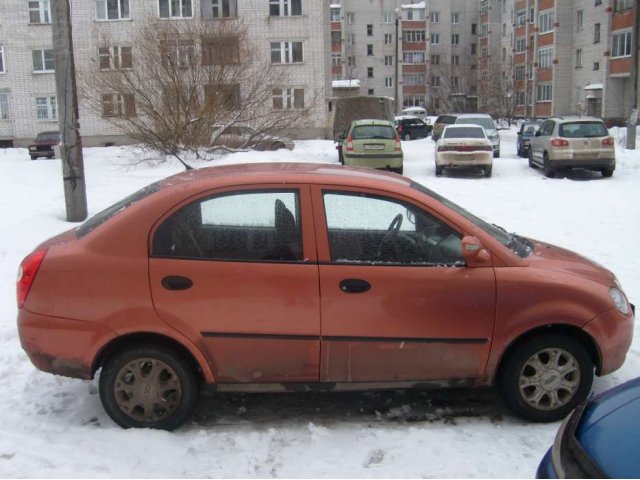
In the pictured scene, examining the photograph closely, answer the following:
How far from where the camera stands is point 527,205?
12.9 metres

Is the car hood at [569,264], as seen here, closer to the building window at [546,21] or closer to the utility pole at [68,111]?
the utility pole at [68,111]

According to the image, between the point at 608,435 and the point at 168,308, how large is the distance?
2396mm

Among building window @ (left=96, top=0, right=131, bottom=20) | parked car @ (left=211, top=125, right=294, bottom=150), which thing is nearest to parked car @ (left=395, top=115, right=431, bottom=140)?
building window @ (left=96, top=0, right=131, bottom=20)

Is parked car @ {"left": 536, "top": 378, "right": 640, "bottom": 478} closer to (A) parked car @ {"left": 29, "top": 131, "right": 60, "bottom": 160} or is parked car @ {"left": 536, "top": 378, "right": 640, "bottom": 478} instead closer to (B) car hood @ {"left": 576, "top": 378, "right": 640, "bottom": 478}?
(B) car hood @ {"left": 576, "top": 378, "right": 640, "bottom": 478}

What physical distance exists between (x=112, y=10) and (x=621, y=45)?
34456 millimetres

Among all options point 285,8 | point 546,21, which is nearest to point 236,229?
point 285,8

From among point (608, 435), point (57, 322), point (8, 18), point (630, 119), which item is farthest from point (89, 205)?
point (8, 18)

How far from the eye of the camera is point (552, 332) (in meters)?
3.95

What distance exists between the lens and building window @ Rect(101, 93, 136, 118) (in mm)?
21141

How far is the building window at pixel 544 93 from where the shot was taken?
179ft

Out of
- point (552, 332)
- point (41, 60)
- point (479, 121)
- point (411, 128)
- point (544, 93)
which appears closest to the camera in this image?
point (552, 332)

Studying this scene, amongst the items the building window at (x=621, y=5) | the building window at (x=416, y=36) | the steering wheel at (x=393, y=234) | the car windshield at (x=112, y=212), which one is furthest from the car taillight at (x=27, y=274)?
the building window at (x=416, y=36)

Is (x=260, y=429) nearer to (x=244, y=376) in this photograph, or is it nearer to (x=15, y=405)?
(x=244, y=376)

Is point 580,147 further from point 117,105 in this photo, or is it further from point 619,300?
point 117,105
